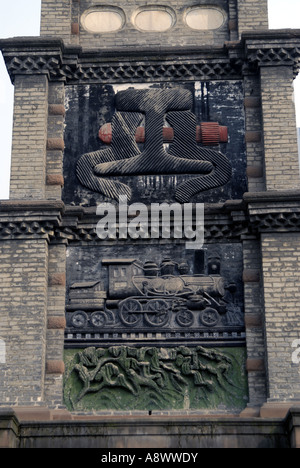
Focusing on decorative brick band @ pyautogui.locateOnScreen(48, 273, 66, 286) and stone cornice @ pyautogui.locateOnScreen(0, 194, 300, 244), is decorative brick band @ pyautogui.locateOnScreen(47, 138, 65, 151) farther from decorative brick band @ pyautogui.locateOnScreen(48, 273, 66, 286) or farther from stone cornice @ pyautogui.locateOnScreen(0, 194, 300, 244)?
decorative brick band @ pyautogui.locateOnScreen(48, 273, 66, 286)

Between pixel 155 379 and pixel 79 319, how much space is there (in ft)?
5.86

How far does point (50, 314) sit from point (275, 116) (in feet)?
18.8

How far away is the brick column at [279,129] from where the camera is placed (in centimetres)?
1906

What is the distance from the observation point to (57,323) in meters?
18.2

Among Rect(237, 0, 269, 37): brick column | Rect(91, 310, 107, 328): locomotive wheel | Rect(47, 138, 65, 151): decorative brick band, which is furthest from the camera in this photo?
Rect(237, 0, 269, 37): brick column

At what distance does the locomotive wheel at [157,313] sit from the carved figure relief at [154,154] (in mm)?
2110

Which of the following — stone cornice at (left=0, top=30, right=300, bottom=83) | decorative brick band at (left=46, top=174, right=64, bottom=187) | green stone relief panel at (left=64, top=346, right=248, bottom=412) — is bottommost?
green stone relief panel at (left=64, top=346, right=248, bottom=412)

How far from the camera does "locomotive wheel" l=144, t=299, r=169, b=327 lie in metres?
18.3

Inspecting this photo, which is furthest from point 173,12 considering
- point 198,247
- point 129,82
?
point 198,247

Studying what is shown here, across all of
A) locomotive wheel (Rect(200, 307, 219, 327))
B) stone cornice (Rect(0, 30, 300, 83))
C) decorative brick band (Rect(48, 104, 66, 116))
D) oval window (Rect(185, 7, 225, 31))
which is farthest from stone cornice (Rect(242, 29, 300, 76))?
locomotive wheel (Rect(200, 307, 219, 327))

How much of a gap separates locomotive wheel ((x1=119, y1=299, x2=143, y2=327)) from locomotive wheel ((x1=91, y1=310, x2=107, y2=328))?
315mm

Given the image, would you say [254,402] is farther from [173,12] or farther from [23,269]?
[173,12]

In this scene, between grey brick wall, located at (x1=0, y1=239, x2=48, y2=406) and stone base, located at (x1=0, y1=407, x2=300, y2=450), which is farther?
grey brick wall, located at (x1=0, y1=239, x2=48, y2=406)
